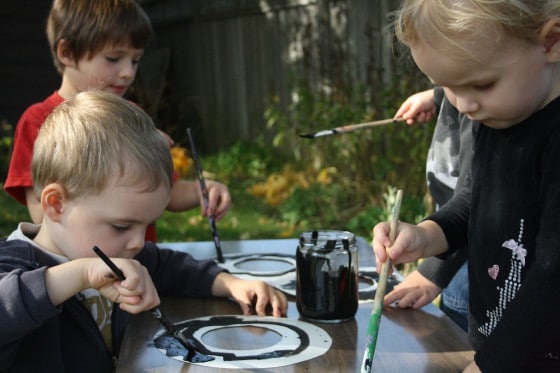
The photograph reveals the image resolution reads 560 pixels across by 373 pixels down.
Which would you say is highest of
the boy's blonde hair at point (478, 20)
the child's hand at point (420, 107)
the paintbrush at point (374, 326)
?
the boy's blonde hair at point (478, 20)

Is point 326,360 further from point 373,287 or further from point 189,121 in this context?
point 189,121

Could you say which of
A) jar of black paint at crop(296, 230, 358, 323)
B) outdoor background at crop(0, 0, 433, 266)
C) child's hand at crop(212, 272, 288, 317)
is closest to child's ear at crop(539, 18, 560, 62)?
jar of black paint at crop(296, 230, 358, 323)

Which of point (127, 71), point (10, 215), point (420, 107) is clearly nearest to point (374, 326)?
point (420, 107)

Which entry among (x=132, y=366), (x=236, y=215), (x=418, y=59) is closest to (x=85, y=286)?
(x=132, y=366)

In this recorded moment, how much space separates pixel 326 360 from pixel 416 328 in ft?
0.83

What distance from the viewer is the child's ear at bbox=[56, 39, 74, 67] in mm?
2178

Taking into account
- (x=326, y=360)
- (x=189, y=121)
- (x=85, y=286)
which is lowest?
(x=189, y=121)

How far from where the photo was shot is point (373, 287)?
66.9 inches

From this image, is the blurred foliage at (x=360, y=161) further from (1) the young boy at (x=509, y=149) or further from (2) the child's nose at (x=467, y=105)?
(2) the child's nose at (x=467, y=105)

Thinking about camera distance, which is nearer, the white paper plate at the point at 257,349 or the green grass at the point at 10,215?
the white paper plate at the point at 257,349

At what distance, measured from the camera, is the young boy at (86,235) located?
1248mm

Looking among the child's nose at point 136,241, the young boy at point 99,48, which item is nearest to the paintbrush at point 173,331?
the child's nose at point 136,241

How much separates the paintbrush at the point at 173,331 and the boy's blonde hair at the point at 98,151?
0.64 feet

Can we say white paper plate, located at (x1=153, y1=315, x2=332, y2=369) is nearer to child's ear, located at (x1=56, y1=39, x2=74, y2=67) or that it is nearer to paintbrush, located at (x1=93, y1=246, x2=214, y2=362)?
paintbrush, located at (x1=93, y1=246, x2=214, y2=362)
